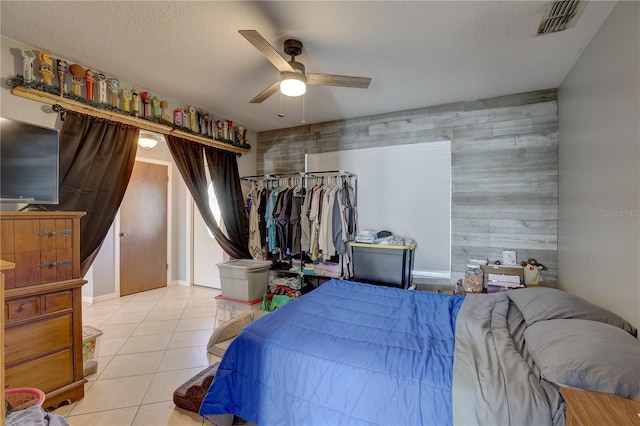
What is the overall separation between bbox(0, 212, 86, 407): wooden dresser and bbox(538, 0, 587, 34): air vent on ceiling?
10.9ft

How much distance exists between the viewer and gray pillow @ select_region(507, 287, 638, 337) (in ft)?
4.77

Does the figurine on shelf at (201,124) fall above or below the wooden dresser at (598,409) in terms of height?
above

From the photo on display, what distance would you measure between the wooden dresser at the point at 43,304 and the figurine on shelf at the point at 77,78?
1.12 m

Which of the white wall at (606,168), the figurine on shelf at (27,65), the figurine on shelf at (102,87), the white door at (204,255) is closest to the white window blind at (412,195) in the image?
the white wall at (606,168)

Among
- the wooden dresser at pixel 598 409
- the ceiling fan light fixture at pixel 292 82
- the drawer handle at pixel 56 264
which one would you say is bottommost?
the wooden dresser at pixel 598 409

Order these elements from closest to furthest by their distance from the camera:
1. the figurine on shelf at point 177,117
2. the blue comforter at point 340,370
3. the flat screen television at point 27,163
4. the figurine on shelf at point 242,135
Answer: the blue comforter at point 340,370
the flat screen television at point 27,163
the figurine on shelf at point 177,117
the figurine on shelf at point 242,135

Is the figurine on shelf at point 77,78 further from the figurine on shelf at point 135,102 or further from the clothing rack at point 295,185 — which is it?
the clothing rack at point 295,185

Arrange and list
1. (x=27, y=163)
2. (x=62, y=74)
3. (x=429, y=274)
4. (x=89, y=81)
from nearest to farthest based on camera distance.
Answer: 1. (x=27, y=163)
2. (x=62, y=74)
3. (x=89, y=81)
4. (x=429, y=274)

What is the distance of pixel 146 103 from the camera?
9.13ft

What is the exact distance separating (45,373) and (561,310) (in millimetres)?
3081

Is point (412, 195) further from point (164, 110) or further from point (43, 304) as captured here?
point (43, 304)

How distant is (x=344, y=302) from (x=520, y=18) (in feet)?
7.31

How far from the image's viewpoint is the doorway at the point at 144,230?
13.9 ft

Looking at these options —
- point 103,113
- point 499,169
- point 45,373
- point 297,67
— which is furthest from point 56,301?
point 499,169
